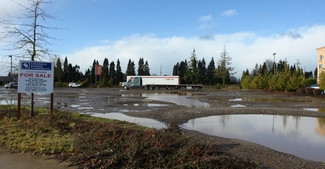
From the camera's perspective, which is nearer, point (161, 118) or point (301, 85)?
point (161, 118)

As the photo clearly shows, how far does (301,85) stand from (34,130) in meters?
38.3

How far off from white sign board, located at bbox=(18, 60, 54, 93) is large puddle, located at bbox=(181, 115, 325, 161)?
566cm

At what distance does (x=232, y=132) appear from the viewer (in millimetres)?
7840

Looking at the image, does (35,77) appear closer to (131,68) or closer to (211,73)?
(131,68)

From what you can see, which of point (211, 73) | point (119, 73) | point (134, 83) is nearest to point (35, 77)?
point (134, 83)

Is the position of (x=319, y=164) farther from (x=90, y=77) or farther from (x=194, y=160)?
(x=90, y=77)

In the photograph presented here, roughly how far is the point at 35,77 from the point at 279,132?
9.44 meters

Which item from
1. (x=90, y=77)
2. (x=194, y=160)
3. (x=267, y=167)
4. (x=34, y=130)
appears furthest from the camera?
(x=90, y=77)

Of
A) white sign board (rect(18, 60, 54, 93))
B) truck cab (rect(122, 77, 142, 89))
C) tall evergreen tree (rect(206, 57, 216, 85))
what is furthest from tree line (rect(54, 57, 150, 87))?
white sign board (rect(18, 60, 54, 93))

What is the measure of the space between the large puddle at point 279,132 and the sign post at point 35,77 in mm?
5657

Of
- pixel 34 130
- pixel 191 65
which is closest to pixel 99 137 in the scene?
pixel 34 130

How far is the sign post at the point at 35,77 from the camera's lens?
8.28 metres

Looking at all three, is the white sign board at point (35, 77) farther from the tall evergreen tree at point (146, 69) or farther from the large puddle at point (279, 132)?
the tall evergreen tree at point (146, 69)

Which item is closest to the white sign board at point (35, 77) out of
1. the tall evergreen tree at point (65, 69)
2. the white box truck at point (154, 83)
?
the white box truck at point (154, 83)
